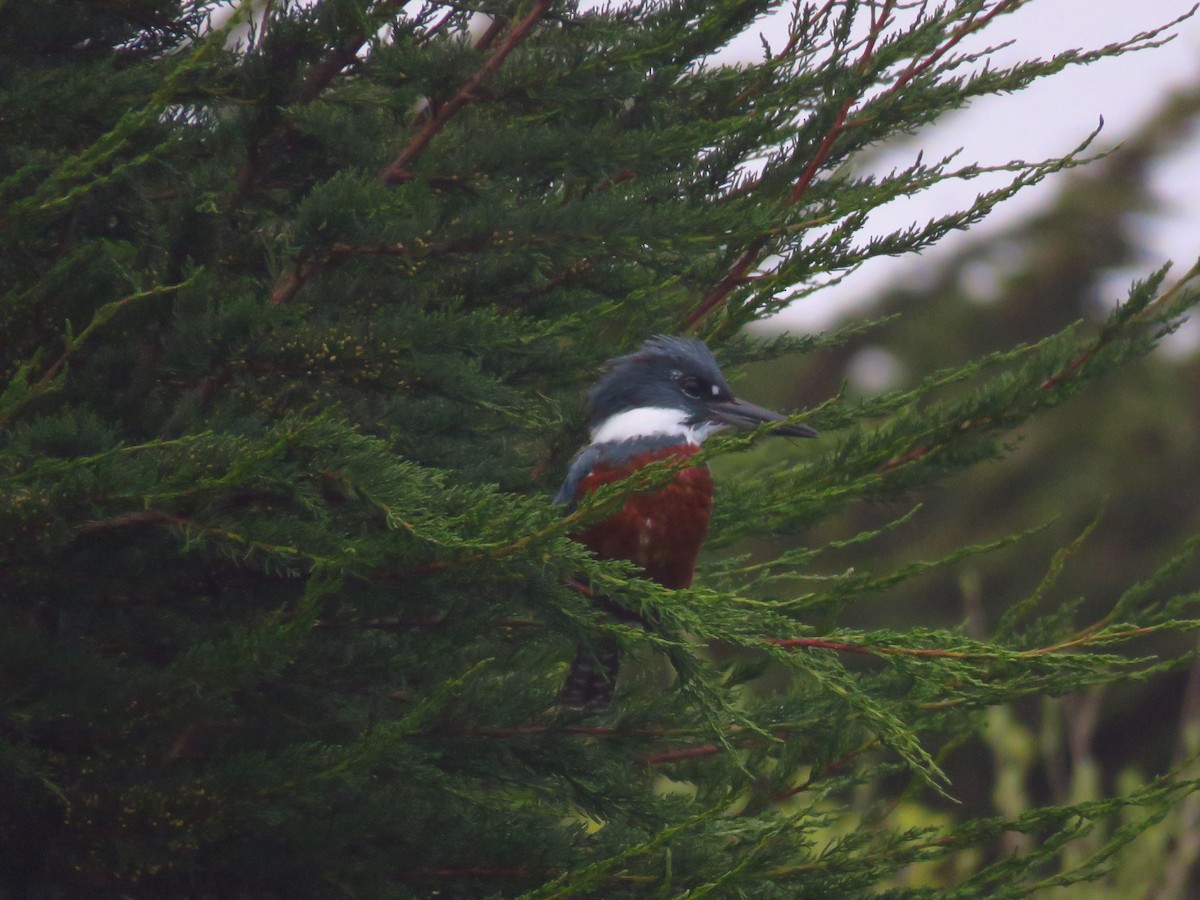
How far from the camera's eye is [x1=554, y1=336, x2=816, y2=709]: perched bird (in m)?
3.32

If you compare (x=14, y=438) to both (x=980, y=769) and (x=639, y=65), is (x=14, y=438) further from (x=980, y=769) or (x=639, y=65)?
(x=980, y=769)

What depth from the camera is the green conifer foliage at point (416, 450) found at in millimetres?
2244

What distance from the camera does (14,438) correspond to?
2256 millimetres

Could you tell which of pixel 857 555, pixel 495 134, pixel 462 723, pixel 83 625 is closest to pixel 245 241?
pixel 495 134

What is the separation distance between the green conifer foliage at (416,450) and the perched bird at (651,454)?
0.16 meters

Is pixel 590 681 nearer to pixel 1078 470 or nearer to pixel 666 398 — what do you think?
pixel 666 398

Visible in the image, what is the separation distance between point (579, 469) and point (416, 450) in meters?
0.74

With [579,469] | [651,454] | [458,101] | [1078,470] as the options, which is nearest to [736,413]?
[651,454]

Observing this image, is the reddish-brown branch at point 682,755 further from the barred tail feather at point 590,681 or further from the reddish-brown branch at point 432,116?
the reddish-brown branch at point 432,116

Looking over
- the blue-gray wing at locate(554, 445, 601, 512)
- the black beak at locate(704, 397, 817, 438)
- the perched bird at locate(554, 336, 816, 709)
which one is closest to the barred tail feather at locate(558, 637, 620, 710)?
the perched bird at locate(554, 336, 816, 709)

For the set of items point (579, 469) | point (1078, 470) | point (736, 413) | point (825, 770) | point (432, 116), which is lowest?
point (825, 770)

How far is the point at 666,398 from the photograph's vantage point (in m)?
3.87

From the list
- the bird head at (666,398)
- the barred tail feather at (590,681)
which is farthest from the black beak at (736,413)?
the barred tail feather at (590,681)

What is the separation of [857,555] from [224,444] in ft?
38.7
